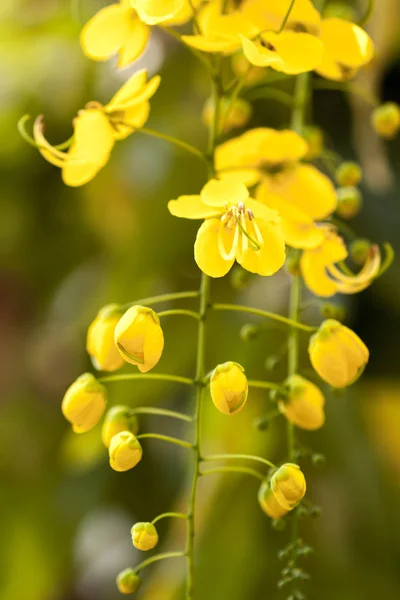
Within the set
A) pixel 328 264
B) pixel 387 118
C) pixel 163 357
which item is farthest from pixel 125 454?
pixel 163 357

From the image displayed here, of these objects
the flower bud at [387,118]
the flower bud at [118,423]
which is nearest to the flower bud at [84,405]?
the flower bud at [118,423]

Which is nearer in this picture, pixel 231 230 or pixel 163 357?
pixel 231 230

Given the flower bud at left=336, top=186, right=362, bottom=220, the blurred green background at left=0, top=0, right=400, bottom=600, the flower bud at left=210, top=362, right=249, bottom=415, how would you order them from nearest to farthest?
the flower bud at left=210, top=362, right=249, bottom=415
the flower bud at left=336, top=186, right=362, bottom=220
the blurred green background at left=0, top=0, right=400, bottom=600

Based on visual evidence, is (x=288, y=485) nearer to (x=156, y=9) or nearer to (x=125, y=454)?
(x=125, y=454)

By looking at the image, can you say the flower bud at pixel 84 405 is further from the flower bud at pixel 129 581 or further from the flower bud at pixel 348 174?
the flower bud at pixel 348 174

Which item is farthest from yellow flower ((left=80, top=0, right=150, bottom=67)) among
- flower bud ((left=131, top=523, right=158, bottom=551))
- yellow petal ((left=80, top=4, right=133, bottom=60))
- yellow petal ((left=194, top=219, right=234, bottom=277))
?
flower bud ((left=131, top=523, right=158, bottom=551))

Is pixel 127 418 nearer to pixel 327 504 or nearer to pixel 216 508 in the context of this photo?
pixel 216 508

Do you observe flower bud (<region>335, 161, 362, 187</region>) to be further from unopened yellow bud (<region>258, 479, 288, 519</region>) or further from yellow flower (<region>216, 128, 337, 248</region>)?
unopened yellow bud (<region>258, 479, 288, 519</region>)
